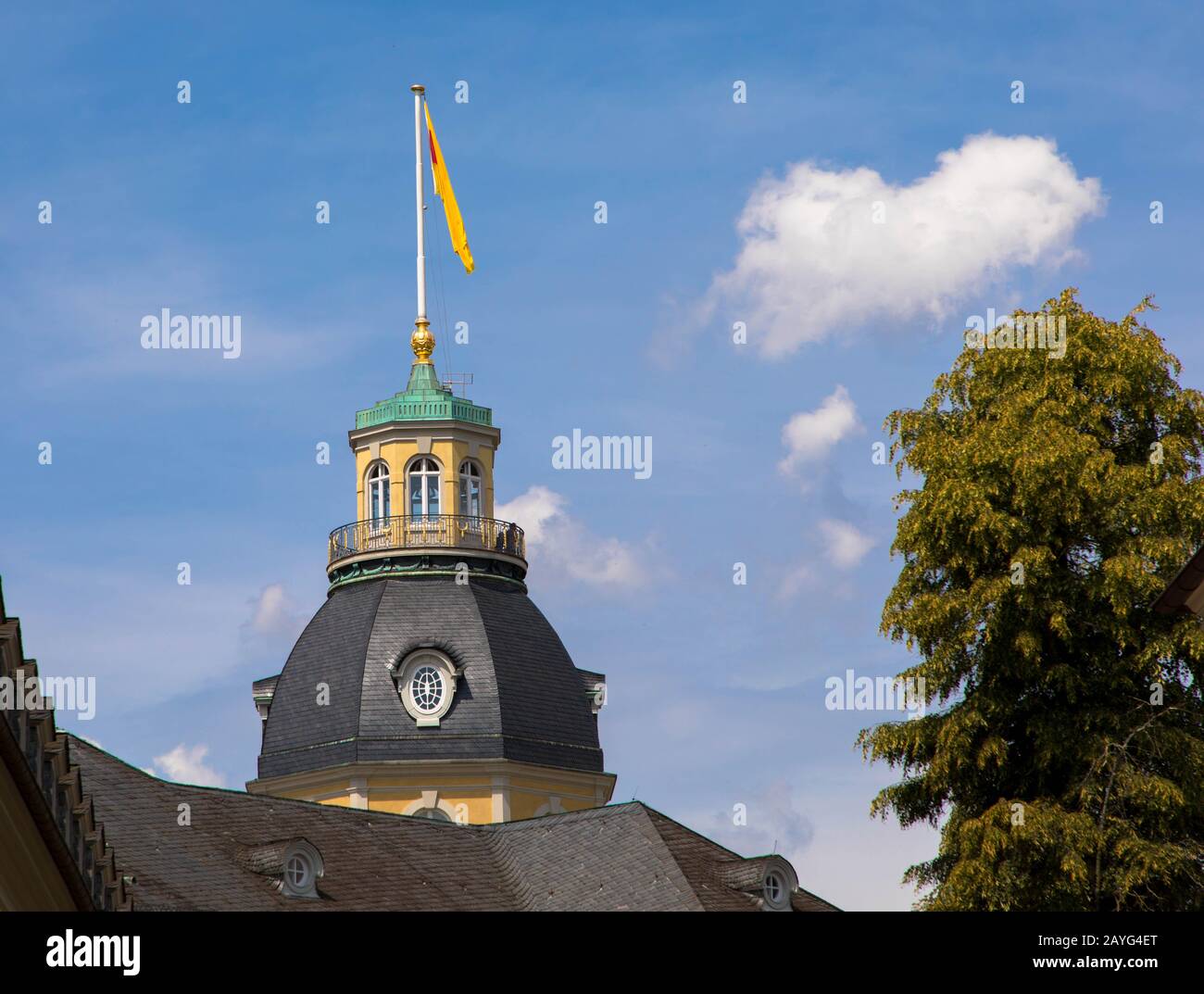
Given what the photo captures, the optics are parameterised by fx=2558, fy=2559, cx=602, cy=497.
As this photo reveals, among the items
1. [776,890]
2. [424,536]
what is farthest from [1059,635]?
[424,536]

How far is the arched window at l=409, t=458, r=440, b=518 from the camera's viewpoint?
240 ft

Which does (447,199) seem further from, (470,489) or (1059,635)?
(1059,635)

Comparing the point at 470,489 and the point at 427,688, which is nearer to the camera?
the point at 427,688

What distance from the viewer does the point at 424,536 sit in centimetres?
7200

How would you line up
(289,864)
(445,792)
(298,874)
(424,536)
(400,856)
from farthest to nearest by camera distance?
(424,536) < (445,792) < (400,856) < (298,874) < (289,864)

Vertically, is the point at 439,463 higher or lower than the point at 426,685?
higher

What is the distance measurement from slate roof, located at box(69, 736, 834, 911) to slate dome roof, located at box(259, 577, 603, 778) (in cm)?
547

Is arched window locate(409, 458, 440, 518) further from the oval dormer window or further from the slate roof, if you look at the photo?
the slate roof

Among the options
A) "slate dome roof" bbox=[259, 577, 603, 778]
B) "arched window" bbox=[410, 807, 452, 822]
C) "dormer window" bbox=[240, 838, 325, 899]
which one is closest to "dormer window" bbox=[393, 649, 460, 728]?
"slate dome roof" bbox=[259, 577, 603, 778]

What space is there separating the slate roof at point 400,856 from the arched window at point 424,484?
1323cm

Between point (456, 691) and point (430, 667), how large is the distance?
1072 millimetres

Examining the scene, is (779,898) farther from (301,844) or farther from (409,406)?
(409,406)

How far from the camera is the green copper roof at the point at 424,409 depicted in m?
73.9
